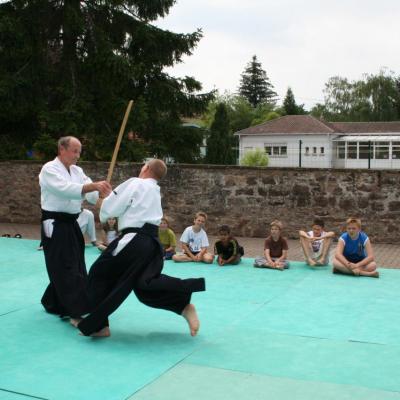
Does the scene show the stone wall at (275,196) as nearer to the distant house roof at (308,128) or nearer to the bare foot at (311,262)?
the bare foot at (311,262)

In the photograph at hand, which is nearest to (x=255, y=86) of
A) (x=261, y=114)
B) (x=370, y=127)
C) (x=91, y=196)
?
(x=261, y=114)

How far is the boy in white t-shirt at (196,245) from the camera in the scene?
31.9 feet

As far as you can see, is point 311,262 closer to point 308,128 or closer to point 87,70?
point 87,70

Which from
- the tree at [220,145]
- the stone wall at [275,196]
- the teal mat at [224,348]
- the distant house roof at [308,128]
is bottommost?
the teal mat at [224,348]

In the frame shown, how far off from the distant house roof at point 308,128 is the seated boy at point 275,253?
113ft

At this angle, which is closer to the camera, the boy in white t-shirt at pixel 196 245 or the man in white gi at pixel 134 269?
the man in white gi at pixel 134 269

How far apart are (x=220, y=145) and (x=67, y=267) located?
1184 inches

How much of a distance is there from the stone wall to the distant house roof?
3036cm

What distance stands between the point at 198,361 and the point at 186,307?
2.14 feet

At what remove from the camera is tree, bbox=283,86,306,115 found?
Result: 63.0 meters

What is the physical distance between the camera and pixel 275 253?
945cm

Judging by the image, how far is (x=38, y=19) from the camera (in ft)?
57.3

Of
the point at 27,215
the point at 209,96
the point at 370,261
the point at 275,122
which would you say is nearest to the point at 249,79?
the point at 275,122

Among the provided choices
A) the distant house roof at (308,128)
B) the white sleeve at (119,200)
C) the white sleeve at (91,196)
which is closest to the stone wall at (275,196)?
the white sleeve at (91,196)
